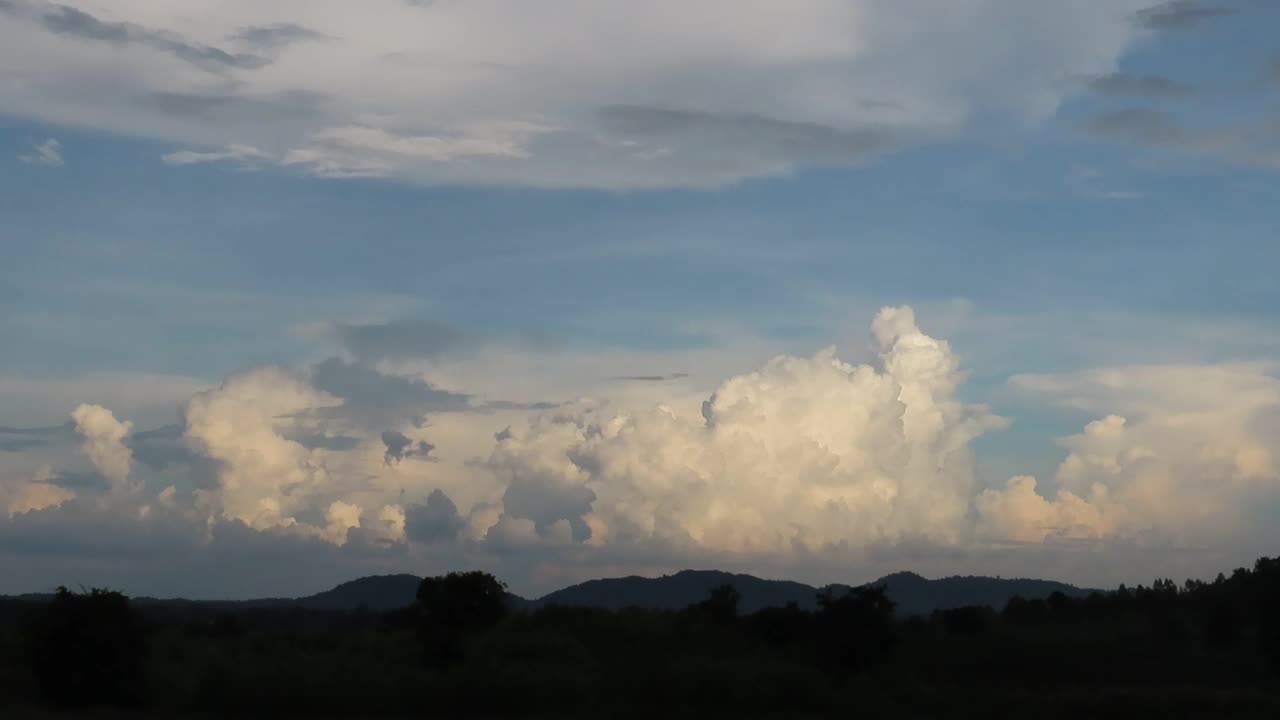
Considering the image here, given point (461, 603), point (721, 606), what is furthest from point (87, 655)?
point (721, 606)

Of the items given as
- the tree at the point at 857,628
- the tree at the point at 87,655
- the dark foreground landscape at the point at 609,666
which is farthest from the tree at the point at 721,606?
the tree at the point at 87,655

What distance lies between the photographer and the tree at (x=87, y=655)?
51.8 metres

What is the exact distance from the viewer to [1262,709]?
50.7 metres

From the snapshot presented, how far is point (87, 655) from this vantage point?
5191cm

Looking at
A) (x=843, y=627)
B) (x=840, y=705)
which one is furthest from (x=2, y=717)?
(x=843, y=627)

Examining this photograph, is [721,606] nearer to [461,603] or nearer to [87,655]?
[461,603]

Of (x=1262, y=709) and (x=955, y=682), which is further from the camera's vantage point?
(x=955, y=682)

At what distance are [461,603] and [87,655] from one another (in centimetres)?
1973

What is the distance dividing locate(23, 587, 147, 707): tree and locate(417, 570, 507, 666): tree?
14.2 metres

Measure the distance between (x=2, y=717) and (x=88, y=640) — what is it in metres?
5.38

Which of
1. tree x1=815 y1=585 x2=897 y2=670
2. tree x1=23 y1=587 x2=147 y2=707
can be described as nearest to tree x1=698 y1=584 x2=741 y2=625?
tree x1=815 y1=585 x2=897 y2=670

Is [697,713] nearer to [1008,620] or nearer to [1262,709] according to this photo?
[1262,709]

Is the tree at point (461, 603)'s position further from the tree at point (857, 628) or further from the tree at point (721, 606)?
the tree at point (857, 628)

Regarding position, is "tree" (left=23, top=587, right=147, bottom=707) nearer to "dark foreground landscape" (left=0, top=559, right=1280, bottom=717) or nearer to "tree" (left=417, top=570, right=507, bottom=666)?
"dark foreground landscape" (left=0, top=559, right=1280, bottom=717)
